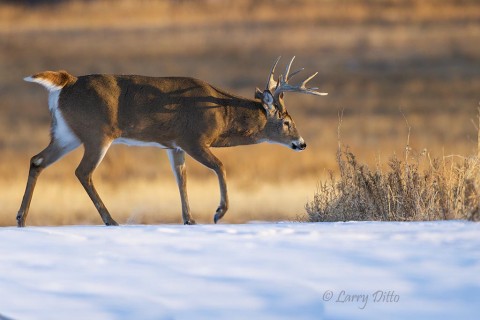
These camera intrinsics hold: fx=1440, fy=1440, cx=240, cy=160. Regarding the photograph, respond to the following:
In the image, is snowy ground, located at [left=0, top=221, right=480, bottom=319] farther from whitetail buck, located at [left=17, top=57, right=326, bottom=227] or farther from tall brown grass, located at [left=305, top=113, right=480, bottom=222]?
whitetail buck, located at [left=17, top=57, right=326, bottom=227]

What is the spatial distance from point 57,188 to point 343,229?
560 inches

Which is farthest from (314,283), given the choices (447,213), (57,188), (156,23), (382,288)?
(156,23)

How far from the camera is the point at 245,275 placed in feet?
21.1

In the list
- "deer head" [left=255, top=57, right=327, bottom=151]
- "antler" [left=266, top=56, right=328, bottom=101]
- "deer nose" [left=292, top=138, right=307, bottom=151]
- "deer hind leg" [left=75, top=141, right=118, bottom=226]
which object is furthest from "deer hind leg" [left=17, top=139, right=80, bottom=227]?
"deer nose" [left=292, top=138, right=307, bottom=151]

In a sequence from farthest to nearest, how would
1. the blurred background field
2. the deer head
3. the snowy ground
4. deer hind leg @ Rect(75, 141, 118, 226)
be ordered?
the blurred background field → the deer head → deer hind leg @ Rect(75, 141, 118, 226) → the snowy ground

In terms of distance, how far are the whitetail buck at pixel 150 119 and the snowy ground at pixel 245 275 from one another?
4.03m

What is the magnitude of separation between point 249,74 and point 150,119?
2351 centimetres

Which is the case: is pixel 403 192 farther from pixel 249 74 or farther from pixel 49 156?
pixel 249 74

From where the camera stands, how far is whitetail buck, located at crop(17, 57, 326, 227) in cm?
1134

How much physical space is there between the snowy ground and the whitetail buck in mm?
4028

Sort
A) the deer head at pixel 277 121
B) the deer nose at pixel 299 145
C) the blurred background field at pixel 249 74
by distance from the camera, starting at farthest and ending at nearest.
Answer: the blurred background field at pixel 249 74
the deer nose at pixel 299 145
the deer head at pixel 277 121

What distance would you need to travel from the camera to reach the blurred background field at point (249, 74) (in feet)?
69.5
